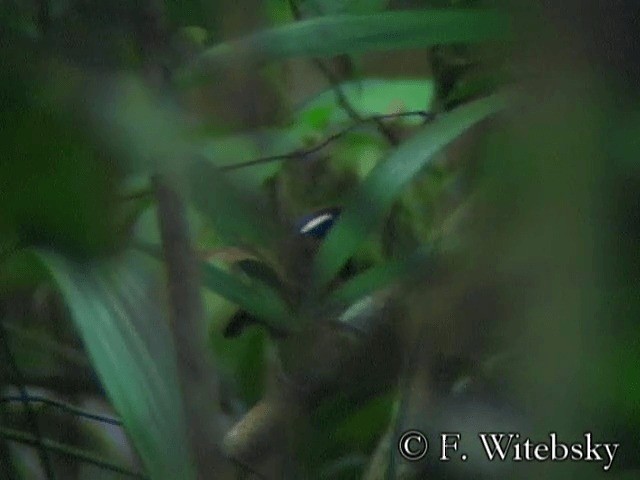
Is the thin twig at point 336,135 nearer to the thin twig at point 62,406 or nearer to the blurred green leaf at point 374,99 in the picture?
the blurred green leaf at point 374,99

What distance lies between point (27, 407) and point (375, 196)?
0.22m

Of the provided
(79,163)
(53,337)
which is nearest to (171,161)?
(79,163)

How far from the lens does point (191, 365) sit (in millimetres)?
364

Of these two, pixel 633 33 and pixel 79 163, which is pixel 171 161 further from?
pixel 633 33

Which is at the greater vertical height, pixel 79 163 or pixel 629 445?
pixel 79 163

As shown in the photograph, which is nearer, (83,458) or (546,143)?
(546,143)

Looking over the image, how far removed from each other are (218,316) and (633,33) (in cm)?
20

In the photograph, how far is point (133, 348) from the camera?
37 centimetres

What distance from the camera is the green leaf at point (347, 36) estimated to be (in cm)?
36

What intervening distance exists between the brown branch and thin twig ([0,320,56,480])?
13cm

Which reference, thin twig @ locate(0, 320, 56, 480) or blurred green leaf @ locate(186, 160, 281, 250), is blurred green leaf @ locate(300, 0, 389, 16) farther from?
thin twig @ locate(0, 320, 56, 480)

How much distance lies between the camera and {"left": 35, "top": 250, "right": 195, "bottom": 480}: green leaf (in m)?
0.36

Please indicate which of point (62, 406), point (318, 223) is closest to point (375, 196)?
point (318, 223)

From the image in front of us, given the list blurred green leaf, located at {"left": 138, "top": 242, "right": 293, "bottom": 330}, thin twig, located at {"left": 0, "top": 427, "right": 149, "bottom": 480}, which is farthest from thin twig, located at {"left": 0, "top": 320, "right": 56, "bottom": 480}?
blurred green leaf, located at {"left": 138, "top": 242, "right": 293, "bottom": 330}
